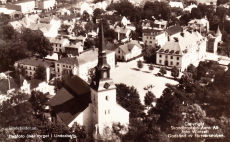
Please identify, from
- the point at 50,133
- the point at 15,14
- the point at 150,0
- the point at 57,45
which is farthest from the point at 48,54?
the point at 150,0

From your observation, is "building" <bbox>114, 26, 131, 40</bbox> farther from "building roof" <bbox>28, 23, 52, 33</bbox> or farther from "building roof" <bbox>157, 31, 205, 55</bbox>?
"building roof" <bbox>157, 31, 205, 55</bbox>

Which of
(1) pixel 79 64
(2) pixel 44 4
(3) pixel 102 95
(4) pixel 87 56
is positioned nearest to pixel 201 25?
(4) pixel 87 56

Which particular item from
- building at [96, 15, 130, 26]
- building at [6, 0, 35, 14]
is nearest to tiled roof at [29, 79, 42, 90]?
building at [96, 15, 130, 26]

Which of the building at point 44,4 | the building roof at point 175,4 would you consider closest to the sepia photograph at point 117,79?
the building roof at point 175,4

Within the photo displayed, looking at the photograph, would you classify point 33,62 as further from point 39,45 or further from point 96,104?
point 96,104

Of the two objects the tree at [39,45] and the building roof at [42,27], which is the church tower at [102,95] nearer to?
the tree at [39,45]

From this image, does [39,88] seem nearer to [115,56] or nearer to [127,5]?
[115,56]
